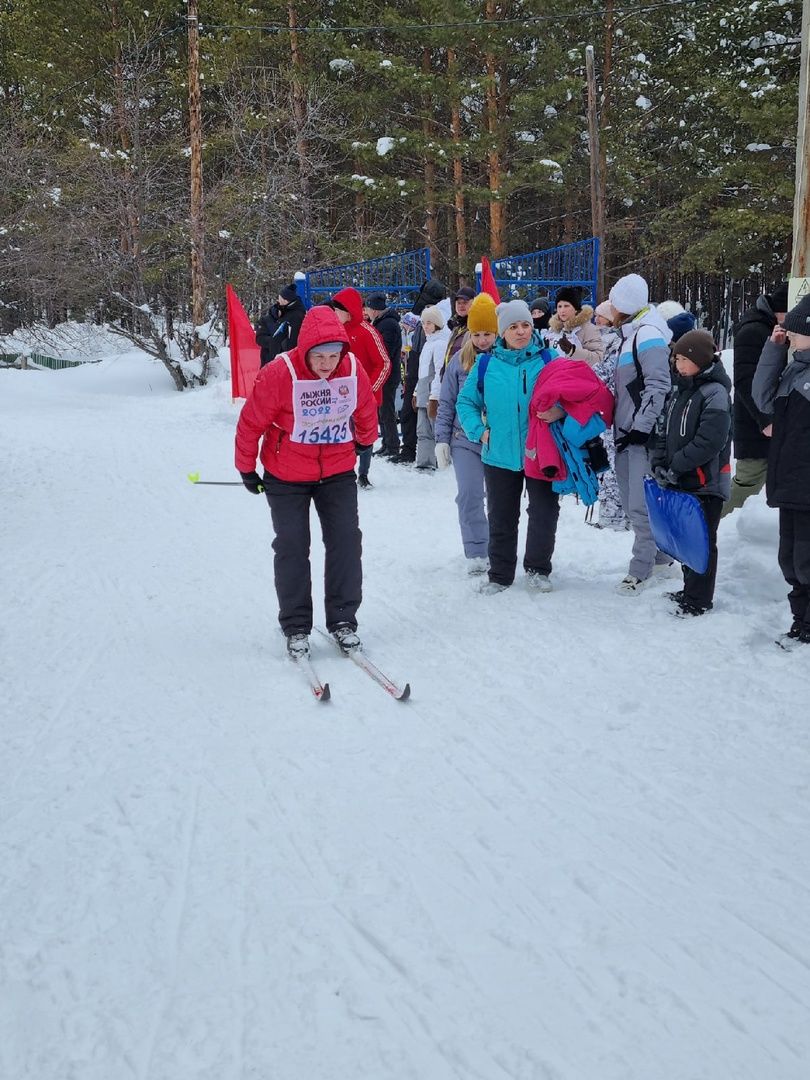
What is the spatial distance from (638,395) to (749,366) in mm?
1040

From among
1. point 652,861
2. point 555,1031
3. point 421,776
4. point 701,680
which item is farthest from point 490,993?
point 701,680

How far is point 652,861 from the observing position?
9.84ft

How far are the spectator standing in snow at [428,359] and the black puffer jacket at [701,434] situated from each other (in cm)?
502

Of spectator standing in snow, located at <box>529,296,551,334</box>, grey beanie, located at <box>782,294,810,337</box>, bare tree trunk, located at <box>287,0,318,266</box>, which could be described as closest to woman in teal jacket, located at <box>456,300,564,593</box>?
grey beanie, located at <box>782,294,810,337</box>

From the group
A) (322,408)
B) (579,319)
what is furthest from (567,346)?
(322,408)

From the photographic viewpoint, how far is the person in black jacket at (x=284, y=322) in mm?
11398

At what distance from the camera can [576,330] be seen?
7.72 meters

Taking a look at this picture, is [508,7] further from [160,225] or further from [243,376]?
[243,376]

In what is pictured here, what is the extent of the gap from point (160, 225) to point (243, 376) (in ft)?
38.7

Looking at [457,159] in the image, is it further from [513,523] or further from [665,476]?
[665,476]

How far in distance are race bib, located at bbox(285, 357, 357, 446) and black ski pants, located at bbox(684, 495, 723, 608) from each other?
2095mm

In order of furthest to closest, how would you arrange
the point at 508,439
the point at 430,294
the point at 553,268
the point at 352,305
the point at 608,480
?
the point at 553,268, the point at 430,294, the point at 352,305, the point at 608,480, the point at 508,439

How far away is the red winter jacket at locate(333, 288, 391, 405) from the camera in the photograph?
8.52 metres

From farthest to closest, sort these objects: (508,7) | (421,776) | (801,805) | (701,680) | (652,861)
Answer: (508,7), (701,680), (421,776), (801,805), (652,861)
